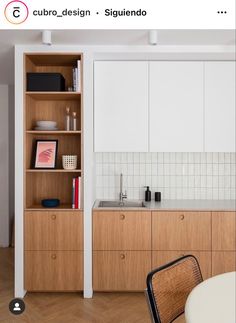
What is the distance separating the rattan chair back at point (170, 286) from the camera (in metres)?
1.40

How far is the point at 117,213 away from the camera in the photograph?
10.1 feet

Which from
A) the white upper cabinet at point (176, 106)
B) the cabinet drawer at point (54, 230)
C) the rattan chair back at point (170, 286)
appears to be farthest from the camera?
the white upper cabinet at point (176, 106)

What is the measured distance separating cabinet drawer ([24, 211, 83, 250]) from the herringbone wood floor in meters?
0.47

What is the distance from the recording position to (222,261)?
3090 mm

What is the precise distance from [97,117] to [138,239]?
1257 mm

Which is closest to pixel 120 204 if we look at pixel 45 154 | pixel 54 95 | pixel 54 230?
pixel 54 230

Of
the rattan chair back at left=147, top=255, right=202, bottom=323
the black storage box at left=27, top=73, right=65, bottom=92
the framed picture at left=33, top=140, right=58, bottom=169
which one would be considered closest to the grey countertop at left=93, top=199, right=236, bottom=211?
the framed picture at left=33, top=140, right=58, bottom=169

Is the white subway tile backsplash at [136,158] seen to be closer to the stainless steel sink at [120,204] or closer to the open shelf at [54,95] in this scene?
the stainless steel sink at [120,204]

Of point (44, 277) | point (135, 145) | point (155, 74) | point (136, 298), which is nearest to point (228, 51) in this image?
point (155, 74)

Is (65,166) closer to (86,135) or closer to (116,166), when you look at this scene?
(86,135)

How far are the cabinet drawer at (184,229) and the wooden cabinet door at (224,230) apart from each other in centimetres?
6
